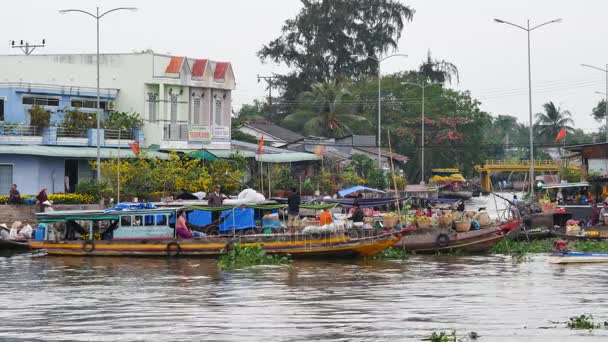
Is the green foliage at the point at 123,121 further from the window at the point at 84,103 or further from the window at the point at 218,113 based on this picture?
the window at the point at 218,113

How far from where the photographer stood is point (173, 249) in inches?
1357

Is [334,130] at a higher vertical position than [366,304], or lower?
higher

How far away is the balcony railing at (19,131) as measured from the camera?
4788 cm

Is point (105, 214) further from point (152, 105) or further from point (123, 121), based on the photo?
point (152, 105)

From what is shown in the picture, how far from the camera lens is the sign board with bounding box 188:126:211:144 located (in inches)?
2170

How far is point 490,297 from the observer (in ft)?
80.9

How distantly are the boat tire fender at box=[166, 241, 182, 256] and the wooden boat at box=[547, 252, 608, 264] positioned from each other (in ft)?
35.2

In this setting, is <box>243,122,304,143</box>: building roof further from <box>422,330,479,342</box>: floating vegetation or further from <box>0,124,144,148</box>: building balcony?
<box>422,330,479,342</box>: floating vegetation

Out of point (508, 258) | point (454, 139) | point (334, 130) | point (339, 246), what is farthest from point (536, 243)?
point (454, 139)

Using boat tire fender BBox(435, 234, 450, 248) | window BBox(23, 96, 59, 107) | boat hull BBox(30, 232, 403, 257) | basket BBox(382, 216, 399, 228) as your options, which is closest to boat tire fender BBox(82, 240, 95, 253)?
boat hull BBox(30, 232, 403, 257)

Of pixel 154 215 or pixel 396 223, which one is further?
pixel 396 223

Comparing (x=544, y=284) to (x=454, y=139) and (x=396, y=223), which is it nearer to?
(x=396, y=223)

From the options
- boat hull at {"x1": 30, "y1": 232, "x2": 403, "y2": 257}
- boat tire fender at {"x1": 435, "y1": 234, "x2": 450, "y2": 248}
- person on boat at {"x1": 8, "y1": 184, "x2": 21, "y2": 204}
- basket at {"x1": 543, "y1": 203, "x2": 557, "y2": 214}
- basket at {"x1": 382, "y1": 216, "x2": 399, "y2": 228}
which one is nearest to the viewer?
boat hull at {"x1": 30, "y1": 232, "x2": 403, "y2": 257}

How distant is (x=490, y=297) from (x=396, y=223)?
12641 millimetres
